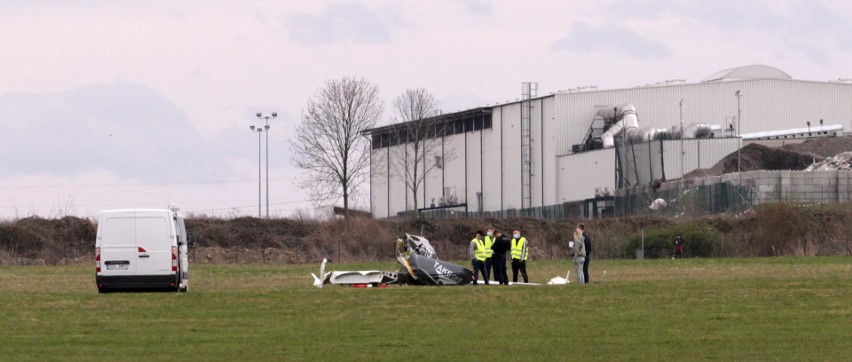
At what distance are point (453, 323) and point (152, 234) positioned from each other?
976 centimetres

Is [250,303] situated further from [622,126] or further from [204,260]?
[622,126]

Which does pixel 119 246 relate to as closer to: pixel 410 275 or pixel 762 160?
pixel 410 275

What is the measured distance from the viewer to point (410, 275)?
34.5 metres

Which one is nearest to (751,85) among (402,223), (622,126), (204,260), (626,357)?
(622,126)

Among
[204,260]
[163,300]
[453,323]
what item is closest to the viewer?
[453,323]

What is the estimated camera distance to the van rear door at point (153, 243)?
101 feet

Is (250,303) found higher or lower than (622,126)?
lower

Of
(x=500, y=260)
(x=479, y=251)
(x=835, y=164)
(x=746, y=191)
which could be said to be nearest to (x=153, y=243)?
(x=479, y=251)

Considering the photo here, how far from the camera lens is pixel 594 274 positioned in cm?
4478

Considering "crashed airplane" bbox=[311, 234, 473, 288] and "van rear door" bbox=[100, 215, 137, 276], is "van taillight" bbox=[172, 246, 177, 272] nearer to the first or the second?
"van rear door" bbox=[100, 215, 137, 276]

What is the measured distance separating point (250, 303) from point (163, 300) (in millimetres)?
1914

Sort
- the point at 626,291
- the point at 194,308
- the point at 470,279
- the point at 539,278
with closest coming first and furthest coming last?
the point at 194,308 < the point at 626,291 < the point at 470,279 < the point at 539,278

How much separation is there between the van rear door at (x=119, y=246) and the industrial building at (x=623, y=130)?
58274 mm

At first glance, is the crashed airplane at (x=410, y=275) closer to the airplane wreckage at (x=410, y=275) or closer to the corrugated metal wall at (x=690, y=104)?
the airplane wreckage at (x=410, y=275)
